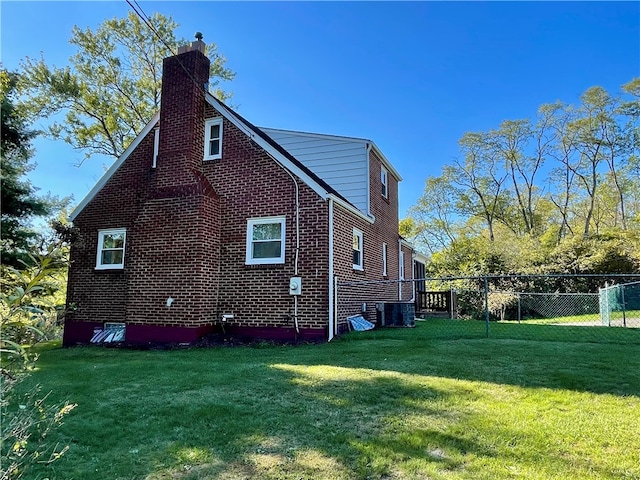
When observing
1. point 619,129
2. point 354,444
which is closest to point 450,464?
point 354,444

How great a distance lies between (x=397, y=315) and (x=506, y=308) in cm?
1048

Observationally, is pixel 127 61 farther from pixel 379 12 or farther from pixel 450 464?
pixel 450 464

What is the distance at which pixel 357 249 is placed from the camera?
39.3 feet

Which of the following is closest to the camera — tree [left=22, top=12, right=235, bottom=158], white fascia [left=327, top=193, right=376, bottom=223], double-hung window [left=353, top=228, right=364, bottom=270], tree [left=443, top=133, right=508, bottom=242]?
white fascia [left=327, top=193, right=376, bottom=223]

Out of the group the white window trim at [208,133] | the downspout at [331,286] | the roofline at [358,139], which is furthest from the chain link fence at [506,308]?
the white window trim at [208,133]

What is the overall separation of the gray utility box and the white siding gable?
3.02 m

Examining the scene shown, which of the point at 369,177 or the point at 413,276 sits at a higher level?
the point at 369,177

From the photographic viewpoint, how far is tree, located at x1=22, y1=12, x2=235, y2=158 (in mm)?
22125

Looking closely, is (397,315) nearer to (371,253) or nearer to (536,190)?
(371,253)

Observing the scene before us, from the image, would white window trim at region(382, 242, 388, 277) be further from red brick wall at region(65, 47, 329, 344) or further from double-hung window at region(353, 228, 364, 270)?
red brick wall at region(65, 47, 329, 344)

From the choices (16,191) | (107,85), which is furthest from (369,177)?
(107,85)

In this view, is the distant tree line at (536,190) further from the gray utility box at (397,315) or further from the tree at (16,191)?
the tree at (16,191)

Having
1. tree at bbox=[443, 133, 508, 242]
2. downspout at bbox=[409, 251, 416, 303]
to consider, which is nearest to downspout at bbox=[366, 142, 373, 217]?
downspout at bbox=[409, 251, 416, 303]

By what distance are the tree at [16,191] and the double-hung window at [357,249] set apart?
8423mm
